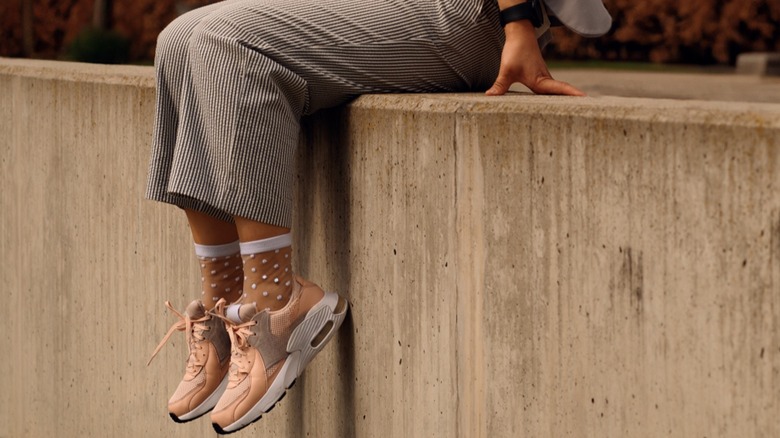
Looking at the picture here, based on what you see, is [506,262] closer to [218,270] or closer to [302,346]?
[302,346]

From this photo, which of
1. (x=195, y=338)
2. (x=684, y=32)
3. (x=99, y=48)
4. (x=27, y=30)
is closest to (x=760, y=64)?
(x=684, y=32)

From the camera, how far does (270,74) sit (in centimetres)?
279

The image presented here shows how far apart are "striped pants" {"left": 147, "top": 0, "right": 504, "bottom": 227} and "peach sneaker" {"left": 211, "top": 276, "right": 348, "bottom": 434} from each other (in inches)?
7.3

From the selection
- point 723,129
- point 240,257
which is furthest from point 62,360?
point 723,129

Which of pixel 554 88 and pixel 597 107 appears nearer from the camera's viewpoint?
pixel 597 107

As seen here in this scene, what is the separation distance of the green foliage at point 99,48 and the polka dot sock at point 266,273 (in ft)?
40.0

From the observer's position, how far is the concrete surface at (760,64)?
38.8 feet

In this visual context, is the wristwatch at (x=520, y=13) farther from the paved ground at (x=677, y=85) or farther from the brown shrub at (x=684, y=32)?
the brown shrub at (x=684, y=32)

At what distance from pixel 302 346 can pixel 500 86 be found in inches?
26.3

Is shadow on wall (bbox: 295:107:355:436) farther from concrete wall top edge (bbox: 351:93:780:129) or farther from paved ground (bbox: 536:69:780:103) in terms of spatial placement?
paved ground (bbox: 536:69:780:103)

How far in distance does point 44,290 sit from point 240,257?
1453 millimetres

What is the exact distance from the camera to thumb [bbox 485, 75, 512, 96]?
2.82 meters

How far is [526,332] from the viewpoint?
250cm

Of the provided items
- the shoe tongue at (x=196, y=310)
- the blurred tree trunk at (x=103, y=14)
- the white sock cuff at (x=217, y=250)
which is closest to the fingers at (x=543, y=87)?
the white sock cuff at (x=217, y=250)
